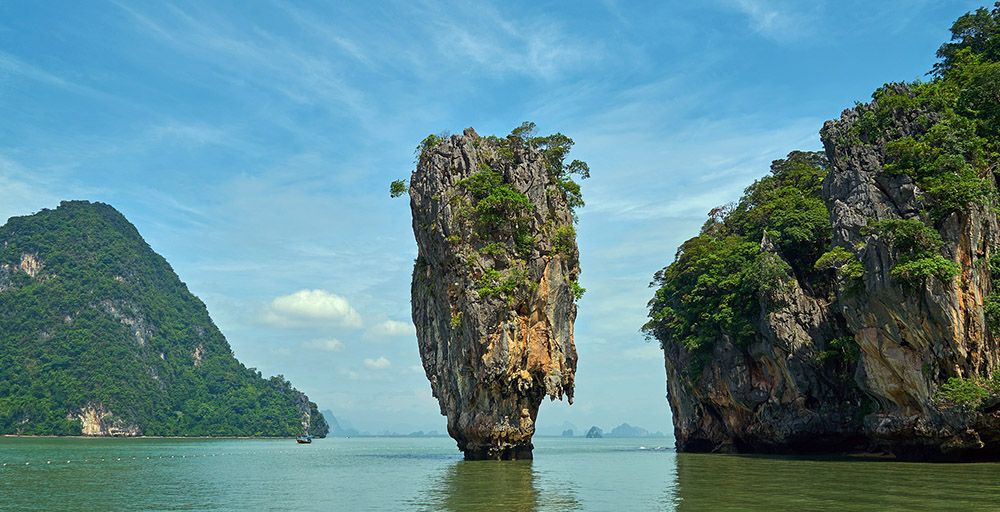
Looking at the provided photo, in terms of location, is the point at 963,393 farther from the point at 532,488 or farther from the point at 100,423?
the point at 100,423

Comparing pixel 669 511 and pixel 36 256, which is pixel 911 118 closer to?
pixel 669 511

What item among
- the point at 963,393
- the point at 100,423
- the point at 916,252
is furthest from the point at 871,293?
the point at 100,423

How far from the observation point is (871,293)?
97.5 feet

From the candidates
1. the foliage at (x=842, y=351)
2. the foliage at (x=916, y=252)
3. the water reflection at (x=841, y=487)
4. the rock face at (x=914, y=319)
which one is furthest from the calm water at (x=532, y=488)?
the foliage at (x=916, y=252)

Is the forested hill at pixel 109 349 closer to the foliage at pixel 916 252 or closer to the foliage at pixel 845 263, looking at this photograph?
the foliage at pixel 845 263

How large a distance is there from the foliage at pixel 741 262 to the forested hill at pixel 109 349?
9218 centimetres

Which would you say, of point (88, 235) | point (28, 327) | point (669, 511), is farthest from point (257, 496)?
point (88, 235)

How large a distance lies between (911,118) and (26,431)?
364 feet

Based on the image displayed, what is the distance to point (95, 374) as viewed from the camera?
114 meters

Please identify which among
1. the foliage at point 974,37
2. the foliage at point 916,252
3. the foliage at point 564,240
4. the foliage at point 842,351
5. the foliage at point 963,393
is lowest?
the foliage at point 963,393

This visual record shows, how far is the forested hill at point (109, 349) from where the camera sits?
358 ft

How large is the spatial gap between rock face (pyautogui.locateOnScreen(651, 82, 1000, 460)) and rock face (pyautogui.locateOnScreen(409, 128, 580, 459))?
11.6 meters

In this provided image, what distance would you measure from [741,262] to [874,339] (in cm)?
1283

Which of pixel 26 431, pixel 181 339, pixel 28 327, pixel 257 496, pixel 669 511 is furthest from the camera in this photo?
pixel 181 339
